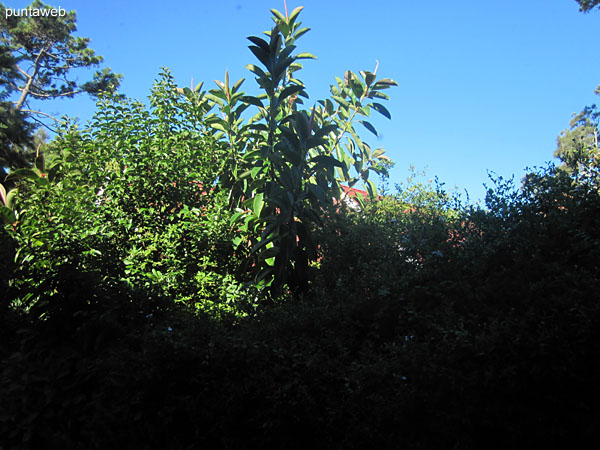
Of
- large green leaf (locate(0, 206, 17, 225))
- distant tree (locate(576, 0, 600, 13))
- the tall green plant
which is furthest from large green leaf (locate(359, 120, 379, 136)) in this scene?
distant tree (locate(576, 0, 600, 13))

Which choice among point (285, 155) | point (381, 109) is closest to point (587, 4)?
point (381, 109)

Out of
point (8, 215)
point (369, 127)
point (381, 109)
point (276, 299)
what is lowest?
point (276, 299)

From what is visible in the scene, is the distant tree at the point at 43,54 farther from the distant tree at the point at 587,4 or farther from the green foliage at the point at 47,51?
the distant tree at the point at 587,4

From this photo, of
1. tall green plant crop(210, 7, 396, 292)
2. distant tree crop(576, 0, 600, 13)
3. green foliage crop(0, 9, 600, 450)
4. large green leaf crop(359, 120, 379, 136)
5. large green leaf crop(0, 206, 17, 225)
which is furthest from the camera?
distant tree crop(576, 0, 600, 13)

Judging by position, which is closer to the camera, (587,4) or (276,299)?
(276,299)

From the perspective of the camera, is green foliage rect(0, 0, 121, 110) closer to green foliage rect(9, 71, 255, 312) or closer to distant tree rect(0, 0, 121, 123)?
distant tree rect(0, 0, 121, 123)

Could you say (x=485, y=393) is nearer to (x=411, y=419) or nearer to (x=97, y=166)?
(x=411, y=419)

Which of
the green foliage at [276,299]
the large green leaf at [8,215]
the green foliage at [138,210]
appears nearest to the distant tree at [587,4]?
the green foliage at [276,299]

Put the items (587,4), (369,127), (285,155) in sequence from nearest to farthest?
(285,155)
(369,127)
(587,4)

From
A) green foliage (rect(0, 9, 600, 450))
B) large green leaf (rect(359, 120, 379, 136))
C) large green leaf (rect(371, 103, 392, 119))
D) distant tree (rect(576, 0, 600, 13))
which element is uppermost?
distant tree (rect(576, 0, 600, 13))

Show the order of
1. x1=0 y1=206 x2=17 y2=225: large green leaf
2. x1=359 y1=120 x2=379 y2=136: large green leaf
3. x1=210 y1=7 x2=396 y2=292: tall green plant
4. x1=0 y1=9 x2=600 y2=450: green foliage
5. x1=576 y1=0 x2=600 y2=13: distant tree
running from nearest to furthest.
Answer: x1=0 y1=9 x2=600 y2=450: green foliage → x1=210 y1=7 x2=396 y2=292: tall green plant → x1=359 y1=120 x2=379 y2=136: large green leaf → x1=0 y1=206 x2=17 y2=225: large green leaf → x1=576 y1=0 x2=600 y2=13: distant tree

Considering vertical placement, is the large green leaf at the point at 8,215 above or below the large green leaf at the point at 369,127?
below

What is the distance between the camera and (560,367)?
2.20 metres

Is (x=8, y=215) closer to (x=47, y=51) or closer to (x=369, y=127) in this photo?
(x=369, y=127)
